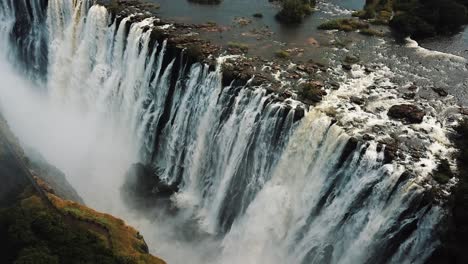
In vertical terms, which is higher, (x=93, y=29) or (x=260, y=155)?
(x=93, y=29)

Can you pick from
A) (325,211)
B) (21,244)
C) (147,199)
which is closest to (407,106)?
(325,211)

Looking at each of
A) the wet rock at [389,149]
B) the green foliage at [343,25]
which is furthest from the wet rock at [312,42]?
the wet rock at [389,149]

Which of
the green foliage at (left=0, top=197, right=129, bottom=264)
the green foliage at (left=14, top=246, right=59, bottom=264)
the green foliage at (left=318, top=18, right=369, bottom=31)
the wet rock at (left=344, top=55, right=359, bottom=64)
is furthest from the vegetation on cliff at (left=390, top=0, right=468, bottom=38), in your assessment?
the green foliage at (left=14, top=246, right=59, bottom=264)

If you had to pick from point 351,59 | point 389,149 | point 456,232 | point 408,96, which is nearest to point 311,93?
point 389,149

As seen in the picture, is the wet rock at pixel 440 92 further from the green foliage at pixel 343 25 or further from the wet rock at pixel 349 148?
the green foliage at pixel 343 25

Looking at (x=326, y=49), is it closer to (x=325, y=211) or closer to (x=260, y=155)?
(x=260, y=155)

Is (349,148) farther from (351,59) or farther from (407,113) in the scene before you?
(351,59)
